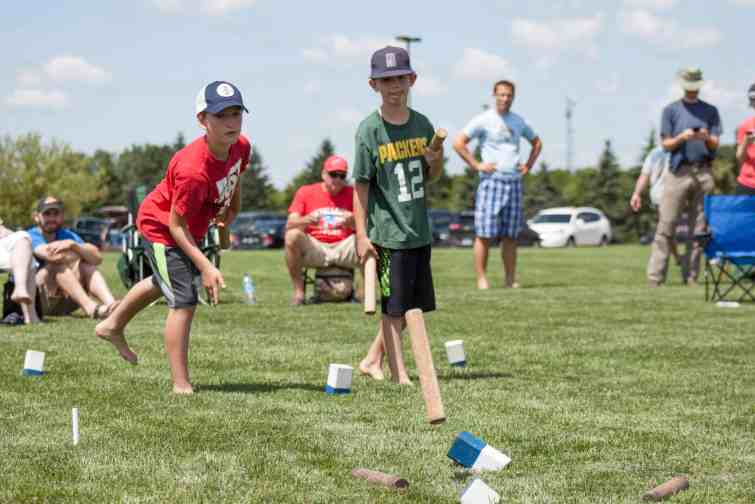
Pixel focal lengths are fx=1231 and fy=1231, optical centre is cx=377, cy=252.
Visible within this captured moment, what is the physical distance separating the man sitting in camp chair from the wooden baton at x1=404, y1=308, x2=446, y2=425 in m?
6.38

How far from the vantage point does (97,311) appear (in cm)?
1148

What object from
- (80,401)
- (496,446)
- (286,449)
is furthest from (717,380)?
(80,401)

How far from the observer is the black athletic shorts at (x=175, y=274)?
6965 mm

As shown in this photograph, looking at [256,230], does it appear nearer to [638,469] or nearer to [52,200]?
[52,200]

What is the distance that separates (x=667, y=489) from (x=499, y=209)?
10040 mm

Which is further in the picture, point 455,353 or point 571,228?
point 571,228

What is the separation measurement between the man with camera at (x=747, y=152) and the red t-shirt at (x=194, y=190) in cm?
730

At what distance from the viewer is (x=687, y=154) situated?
1461cm

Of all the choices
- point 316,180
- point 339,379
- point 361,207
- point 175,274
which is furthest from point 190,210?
Result: point 316,180

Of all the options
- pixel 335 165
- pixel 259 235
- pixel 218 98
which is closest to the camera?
pixel 218 98

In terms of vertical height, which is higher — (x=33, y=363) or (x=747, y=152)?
(x=747, y=152)

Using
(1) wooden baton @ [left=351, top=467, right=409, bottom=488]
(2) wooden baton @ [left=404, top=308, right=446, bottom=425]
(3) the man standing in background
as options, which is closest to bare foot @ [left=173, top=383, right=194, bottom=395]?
(2) wooden baton @ [left=404, top=308, right=446, bottom=425]

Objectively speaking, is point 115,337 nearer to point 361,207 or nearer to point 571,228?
point 361,207

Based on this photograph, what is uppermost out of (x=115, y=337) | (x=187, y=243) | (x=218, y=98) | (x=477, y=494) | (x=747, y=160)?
(x=218, y=98)
